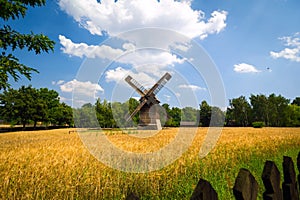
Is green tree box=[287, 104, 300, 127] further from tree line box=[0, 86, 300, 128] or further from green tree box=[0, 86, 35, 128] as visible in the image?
green tree box=[0, 86, 35, 128]

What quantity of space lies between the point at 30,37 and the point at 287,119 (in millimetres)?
73305

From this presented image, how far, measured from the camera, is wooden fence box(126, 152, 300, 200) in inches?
56.6

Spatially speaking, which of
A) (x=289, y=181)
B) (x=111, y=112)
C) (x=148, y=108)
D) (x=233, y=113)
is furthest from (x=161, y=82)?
(x=233, y=113)

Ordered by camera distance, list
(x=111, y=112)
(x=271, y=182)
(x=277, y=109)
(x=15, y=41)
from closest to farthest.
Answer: (x=271, y=182) < (x=15, y=41) < (x=111, y=112) < (x=277, y=109)

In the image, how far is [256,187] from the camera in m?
1.75

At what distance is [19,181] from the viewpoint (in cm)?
443

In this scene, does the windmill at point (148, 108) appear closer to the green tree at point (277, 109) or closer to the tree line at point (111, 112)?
the tree line at point (111, 112)

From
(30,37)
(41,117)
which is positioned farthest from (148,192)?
(41,117)

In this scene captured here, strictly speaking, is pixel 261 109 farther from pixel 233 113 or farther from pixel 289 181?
pixel 289 181

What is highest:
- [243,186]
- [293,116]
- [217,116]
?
[217,116]

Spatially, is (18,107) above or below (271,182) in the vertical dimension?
above

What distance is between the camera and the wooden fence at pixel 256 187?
1438 mm

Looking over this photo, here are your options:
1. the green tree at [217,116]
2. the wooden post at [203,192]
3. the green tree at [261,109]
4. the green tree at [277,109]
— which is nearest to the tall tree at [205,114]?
the green tree at [217,116]

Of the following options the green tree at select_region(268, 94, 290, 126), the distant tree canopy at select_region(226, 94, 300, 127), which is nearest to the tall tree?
the distant tree canopy at select_region(226, 94, 300, 127)
